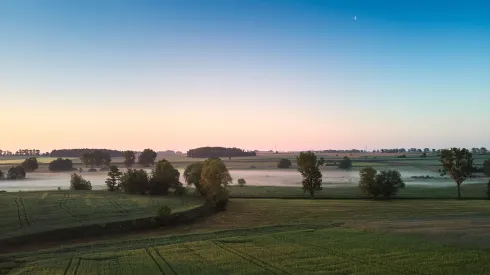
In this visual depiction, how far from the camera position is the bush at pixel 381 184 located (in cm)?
9850

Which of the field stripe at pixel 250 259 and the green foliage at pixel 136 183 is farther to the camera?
the green foliage at pixel 136 183

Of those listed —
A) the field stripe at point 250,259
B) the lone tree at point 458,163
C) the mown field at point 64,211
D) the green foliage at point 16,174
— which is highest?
the lone tree at point 458,163

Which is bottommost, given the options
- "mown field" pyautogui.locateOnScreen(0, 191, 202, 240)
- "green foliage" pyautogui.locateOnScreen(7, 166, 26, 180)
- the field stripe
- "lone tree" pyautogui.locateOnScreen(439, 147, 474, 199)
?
"mown field" pyautogui.locateOnScreen(0, 191, 202, 240)

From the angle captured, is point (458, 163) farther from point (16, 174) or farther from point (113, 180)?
point (16, 174)

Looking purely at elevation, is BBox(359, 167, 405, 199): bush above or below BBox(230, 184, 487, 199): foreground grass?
above

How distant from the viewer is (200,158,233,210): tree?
282 feet

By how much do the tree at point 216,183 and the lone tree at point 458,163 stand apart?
178 feet

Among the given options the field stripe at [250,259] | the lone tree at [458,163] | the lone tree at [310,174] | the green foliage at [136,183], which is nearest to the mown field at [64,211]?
the green foliage at [136,183]

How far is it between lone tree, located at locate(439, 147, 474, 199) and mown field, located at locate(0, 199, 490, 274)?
54.8 metres

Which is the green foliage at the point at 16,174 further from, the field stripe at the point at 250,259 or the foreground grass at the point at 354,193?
the field stripe at the point at 250,259

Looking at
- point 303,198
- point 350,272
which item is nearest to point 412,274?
point 350,272

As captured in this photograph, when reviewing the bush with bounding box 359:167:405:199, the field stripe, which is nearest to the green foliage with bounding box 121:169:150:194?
the bush with bounding box 359:167:405:199

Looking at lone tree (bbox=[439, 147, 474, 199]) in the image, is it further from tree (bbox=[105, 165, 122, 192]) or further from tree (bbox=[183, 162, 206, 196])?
tree (bbox=[105, 165, 122, 192])

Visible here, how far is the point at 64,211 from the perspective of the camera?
6850 centimetres
